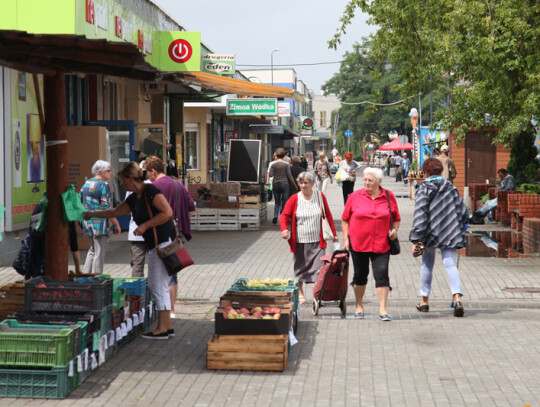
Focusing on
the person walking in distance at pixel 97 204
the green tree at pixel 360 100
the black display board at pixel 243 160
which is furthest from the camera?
the green tree at pixel 360 100

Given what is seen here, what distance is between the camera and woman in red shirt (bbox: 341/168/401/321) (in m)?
9.20

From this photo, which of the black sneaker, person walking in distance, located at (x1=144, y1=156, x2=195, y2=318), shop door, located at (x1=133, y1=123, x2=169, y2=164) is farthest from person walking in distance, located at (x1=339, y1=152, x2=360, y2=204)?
the black sneaker

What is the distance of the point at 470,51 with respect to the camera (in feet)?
56.3

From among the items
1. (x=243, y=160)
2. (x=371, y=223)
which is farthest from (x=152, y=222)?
(x=243, y=160)

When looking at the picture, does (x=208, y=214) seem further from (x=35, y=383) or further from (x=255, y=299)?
(x=35, y=383)

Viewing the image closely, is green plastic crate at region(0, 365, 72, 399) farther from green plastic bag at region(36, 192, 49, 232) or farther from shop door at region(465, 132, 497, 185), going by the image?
shop door at region(465, 132, 497, 185)

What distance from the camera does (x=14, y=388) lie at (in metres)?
6.25

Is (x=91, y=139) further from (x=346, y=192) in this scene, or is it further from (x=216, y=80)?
(x=346, y=192)

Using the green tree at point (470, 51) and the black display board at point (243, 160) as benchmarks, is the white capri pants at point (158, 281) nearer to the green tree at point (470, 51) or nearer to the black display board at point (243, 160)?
the green tree at point (470, 51)

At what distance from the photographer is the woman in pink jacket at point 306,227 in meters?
10.0

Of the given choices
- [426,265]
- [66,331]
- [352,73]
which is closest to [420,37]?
[426,265]

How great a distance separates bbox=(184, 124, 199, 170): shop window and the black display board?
9.91 meters

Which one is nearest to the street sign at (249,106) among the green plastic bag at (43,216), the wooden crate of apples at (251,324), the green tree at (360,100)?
the green plastic bag at (43,216)

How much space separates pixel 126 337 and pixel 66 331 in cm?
184
